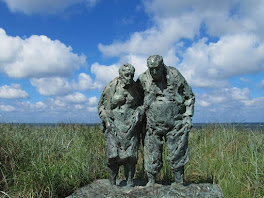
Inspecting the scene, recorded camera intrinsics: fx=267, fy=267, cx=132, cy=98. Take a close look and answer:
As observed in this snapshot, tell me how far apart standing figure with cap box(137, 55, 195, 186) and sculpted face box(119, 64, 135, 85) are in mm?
285

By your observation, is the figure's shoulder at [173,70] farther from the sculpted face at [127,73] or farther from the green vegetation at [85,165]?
the green vegetation at [85,165]

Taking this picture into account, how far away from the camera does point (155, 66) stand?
4105 mm

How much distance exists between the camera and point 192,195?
4.07 meters

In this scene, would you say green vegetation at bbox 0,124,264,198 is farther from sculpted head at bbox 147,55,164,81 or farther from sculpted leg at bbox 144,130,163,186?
sculpted head at bbox 147,55,164,81

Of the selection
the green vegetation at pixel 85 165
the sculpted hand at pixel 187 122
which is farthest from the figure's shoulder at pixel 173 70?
the green vegetation at pixel 85 165

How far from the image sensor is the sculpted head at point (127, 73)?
4.19 meters

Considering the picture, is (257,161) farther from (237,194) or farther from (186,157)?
(186,157)

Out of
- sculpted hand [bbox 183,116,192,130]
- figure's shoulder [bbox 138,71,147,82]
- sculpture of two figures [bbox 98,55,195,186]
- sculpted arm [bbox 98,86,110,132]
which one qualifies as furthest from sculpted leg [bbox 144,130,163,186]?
figure's shoulder [bbox 138,71,147,82]

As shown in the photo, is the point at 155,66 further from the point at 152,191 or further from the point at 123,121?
the point at 152,191

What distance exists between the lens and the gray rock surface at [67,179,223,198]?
4.08 meters

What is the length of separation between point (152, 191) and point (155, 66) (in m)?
1.94

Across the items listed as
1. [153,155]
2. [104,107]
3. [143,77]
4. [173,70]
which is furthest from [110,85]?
[153,155]

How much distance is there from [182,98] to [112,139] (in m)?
1.31

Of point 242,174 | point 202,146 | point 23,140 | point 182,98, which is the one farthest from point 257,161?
point 23,140
